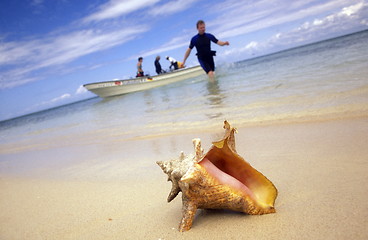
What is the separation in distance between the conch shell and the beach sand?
0.30 ft

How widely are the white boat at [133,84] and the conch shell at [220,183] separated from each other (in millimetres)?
19753

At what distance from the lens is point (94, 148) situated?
16.5 feet

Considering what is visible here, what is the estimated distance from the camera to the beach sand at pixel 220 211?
1.56 m

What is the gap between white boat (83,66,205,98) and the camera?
67.9 feet

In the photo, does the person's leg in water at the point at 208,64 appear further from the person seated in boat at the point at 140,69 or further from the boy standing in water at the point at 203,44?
the person seated in boat at the point at 140,69

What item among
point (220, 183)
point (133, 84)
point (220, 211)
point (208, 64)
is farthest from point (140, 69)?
point (220, 183)

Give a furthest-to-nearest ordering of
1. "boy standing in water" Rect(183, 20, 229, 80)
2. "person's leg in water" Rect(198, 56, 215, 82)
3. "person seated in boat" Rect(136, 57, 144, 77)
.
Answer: "person seated in boat" Rect(136, 57, 144, 77) → "person's leg in water" Rect(198, 56, 215, 82) → "boy standing in water" Rect(183, 20, 229, 80)

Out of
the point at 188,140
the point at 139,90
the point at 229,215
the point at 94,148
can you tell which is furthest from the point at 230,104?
the point at 139,90

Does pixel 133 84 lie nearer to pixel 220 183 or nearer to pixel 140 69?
pixel 140 69

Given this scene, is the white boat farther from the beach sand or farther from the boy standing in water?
the beach sand

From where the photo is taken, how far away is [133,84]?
21359 millimetres

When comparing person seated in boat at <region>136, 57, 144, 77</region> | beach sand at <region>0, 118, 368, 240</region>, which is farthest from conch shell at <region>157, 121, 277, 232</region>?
person seated in boat at <region>136, 57, 144, 77</region>

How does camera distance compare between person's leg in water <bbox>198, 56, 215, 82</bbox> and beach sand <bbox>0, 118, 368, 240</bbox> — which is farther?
person's leg in water <bbox>198, 56, 215, 82</bbox>

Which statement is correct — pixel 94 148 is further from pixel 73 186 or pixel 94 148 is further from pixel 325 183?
pixel 325 183
